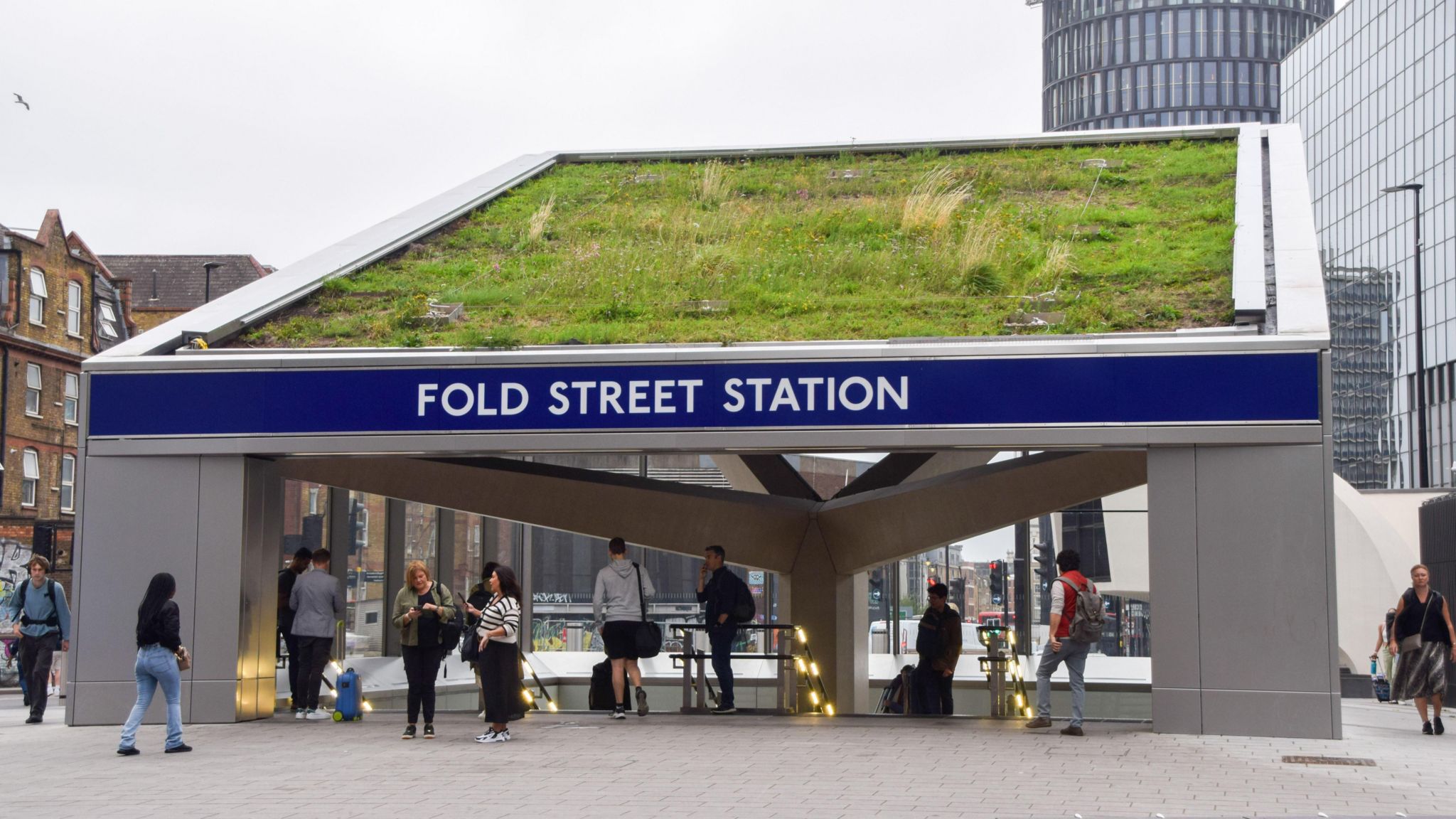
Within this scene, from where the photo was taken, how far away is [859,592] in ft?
70.1

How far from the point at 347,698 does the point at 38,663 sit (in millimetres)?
2902

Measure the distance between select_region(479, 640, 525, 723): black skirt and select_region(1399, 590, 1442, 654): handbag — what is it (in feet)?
24.8

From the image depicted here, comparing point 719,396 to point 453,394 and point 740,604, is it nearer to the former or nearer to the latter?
point 740,604

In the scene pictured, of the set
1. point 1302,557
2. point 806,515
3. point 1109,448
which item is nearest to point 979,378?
point 1109,448

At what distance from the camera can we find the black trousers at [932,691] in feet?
57.6

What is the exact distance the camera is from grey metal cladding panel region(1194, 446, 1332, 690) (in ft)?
39.9

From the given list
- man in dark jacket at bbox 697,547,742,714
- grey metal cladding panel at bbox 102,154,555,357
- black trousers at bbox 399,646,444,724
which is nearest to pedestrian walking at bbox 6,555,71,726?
grey metal cladding panel at bbox 102,154,555,357

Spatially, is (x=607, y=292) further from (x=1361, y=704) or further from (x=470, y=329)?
(x=1361, y=704)

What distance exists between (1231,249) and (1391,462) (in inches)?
2866

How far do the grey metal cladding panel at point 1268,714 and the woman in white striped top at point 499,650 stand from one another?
5.56 metres

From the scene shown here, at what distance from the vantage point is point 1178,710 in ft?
40.5

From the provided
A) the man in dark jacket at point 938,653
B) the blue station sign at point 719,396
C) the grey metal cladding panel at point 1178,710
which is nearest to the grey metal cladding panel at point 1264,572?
the grey metal cladding panel at point 1178,710

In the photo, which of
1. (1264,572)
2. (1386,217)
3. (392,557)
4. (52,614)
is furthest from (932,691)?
(1386,217)

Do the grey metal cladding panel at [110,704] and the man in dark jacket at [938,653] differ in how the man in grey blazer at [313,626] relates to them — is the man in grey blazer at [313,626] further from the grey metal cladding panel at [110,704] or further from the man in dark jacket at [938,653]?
the man in dark jacket at [938,653]
